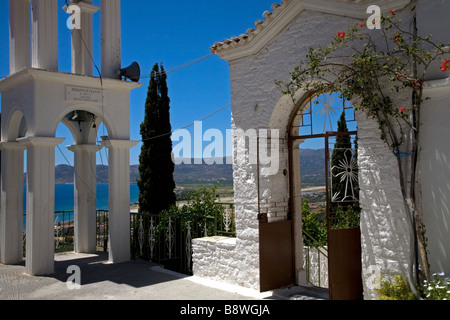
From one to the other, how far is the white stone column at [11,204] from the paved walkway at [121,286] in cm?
51

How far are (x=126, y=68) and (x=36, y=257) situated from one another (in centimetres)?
481

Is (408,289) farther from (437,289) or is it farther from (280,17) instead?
(280,17)

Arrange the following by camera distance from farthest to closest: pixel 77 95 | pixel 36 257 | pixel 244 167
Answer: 1. pixel 77 95
2. pixel 36 257
3. pixel 244 167

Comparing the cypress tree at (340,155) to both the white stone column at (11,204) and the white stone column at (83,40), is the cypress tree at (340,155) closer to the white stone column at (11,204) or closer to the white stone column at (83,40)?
the white stone column at (83,40)

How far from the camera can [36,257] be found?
27.1ft

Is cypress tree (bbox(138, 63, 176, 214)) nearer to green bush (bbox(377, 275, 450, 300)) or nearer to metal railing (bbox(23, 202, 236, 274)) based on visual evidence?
metal railing (bbox(23, 202, 236, 274))

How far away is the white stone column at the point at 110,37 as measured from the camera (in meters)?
9.66

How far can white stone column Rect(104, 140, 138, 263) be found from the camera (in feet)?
30.9

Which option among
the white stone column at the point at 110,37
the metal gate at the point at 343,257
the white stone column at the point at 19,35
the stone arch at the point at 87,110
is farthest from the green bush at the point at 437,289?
the white stone column at the point at 19,35

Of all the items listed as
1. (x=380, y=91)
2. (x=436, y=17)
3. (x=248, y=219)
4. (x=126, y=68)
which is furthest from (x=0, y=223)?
(x=436, y=17)

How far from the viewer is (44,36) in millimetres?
8594

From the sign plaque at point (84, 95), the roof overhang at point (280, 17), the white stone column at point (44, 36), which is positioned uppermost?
the white stone column at point (44, 36)

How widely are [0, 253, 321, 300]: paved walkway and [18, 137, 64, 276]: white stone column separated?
35 cm

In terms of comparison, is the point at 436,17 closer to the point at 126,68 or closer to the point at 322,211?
the point at 126,68
